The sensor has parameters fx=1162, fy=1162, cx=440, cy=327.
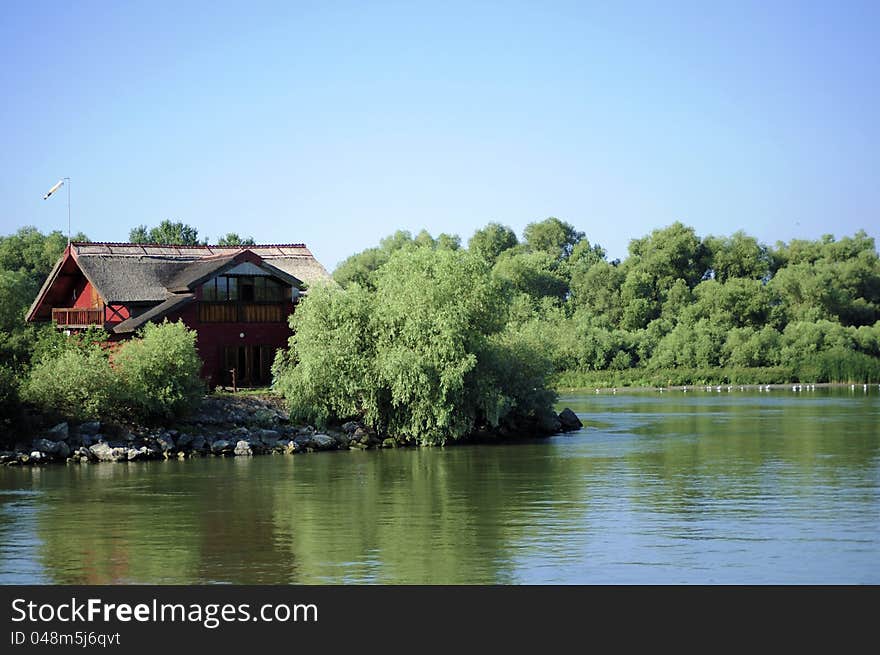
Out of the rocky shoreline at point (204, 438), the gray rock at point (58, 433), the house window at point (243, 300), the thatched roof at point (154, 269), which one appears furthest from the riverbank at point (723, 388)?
the gray rock at point (58, 433)

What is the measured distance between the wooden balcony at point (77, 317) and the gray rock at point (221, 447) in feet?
33.7

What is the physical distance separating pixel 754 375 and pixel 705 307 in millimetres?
11306

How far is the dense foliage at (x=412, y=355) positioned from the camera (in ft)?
130

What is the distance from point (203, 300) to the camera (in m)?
44.8

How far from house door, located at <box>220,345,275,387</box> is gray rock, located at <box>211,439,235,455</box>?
6.57 metres

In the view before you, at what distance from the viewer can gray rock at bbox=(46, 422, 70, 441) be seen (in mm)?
36594

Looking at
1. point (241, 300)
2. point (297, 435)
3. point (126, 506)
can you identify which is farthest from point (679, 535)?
point (241, 300)

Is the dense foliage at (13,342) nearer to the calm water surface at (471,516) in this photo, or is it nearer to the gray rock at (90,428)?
the gray rock at (90,428)

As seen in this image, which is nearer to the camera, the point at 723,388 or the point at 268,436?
the point at 268,436

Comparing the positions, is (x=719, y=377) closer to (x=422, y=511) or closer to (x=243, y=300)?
(x=243, y=300)

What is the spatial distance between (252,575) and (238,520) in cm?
566

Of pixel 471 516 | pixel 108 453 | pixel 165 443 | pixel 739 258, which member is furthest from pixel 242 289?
pixel 739 258
